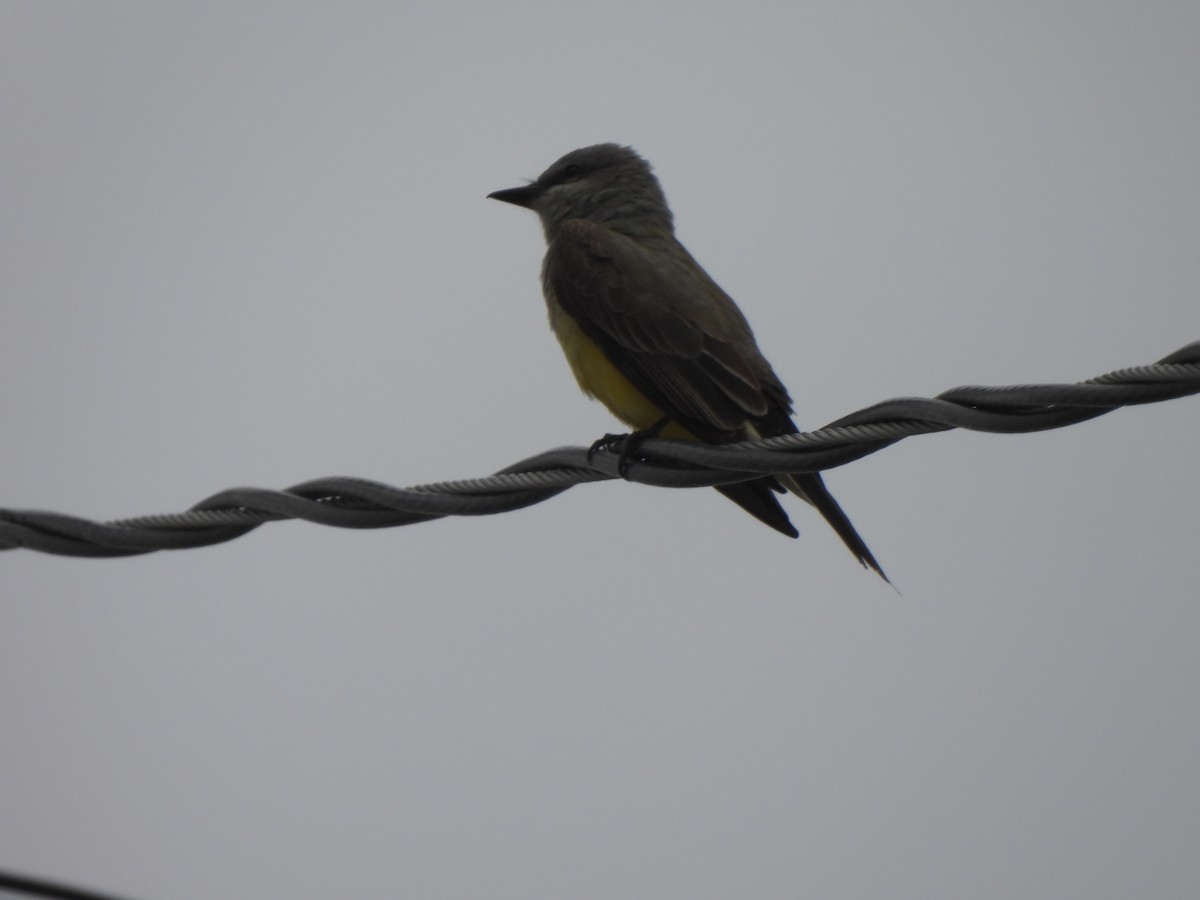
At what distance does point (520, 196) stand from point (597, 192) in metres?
0.48

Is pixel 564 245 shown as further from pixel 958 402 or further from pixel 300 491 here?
pixel 958 402

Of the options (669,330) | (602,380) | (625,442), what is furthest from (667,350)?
(625,442)

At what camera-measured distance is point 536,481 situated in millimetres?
3672

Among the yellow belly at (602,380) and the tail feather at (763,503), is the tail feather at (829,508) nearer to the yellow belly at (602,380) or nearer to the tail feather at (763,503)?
the tail feather at (763,503)

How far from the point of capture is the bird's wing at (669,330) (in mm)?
5074

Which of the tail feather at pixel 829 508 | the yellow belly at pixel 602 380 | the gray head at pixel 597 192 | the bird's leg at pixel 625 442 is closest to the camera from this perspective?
the bird's leg at pixel 625 442

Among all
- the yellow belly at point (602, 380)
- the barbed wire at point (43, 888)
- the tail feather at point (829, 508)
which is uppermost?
the yellow belly at point (602, 380)

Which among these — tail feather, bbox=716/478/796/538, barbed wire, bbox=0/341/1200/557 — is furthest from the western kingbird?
barbed wire, bbox=0/341/1200/557

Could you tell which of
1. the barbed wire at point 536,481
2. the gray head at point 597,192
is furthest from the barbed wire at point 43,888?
the gray head at point 597,192

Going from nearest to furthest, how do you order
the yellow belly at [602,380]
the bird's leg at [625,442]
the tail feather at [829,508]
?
1. the bird's leg at [625,442]
2. the tail feather at [829,508]
3. the yellow belly at [602,380]

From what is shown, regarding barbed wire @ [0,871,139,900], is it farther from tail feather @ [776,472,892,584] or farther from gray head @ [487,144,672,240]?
gray head @ [487,144,672,240]

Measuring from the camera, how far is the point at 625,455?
13.2 ft

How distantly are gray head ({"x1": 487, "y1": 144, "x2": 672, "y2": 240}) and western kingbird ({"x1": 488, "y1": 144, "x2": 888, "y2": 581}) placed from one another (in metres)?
0.52

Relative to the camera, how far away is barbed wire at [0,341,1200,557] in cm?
317
